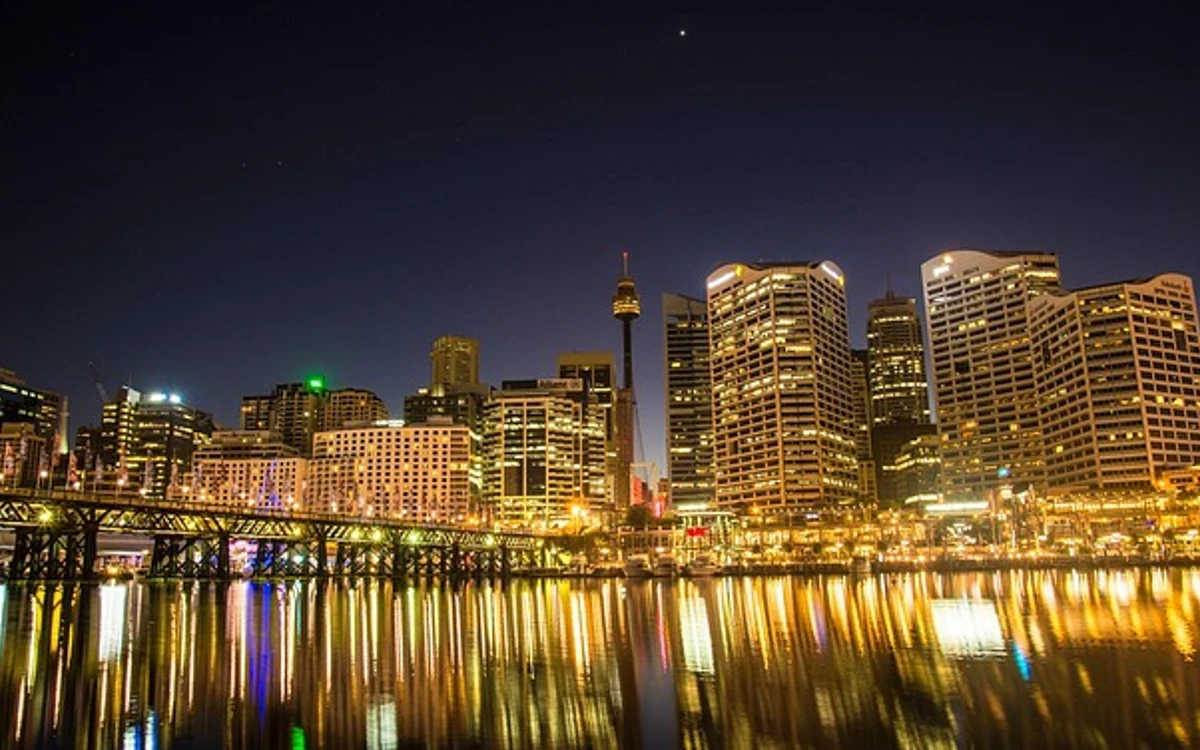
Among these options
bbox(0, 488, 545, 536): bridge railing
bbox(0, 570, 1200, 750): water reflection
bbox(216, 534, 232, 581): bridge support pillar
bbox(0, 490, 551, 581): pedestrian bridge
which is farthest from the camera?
bbox(216, 534, 232, 581): bridge support pillar

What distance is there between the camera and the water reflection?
23156 mm

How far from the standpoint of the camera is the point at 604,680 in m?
33.1

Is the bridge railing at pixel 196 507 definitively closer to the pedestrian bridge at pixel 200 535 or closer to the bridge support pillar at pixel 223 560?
the pedestrian bridge at pixel 200 535

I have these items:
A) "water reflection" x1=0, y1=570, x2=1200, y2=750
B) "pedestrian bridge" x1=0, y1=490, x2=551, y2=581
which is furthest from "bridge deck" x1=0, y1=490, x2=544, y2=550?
"water reflection" x1=0, y1=570, x2=1200, y2=750

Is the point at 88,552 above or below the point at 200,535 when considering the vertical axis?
below

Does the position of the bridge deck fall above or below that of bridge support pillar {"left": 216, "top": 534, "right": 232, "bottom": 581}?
above

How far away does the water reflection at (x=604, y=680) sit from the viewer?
76.0 feet

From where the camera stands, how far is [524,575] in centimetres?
18462

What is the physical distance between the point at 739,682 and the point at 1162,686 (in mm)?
13979

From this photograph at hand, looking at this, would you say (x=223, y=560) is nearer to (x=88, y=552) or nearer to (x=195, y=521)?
(x=195, y=521)

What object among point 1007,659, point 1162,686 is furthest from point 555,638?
point 1162,686

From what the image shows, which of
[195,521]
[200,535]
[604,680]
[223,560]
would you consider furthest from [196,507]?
[604,680]

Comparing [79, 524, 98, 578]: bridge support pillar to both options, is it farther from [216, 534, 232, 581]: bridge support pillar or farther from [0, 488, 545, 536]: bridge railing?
[216, 534, 232, 581]: bridge support pillar

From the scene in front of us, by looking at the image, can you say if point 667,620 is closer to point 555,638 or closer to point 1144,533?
point 555,638
